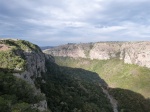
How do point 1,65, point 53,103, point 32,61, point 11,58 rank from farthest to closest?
point 32,61, point 53,103, point 11,58, point 1,65

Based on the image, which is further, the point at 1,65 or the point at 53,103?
the point at 53,103

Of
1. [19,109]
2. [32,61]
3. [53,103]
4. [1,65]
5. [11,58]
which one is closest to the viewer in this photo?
[19,109]

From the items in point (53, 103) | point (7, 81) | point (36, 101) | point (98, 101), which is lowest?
point (98, 101)

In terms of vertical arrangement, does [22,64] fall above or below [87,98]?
above

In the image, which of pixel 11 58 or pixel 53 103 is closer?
pixel 11 58

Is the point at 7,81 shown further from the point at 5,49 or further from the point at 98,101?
the point at 98,101

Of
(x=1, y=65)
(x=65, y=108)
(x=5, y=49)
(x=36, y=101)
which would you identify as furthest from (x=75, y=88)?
(x=36, y=101)

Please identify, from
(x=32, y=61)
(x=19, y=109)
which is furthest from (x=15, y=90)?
(x=32, y=61)

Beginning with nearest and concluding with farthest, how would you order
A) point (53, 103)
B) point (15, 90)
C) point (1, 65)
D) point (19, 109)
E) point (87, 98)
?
1. point (19, 109)
2. point (15, 90)
3. point (1, 65)
4. point (53, 103)
5. point (87, 98)

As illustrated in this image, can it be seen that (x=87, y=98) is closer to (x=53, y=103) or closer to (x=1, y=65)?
(x=53, y=103)
